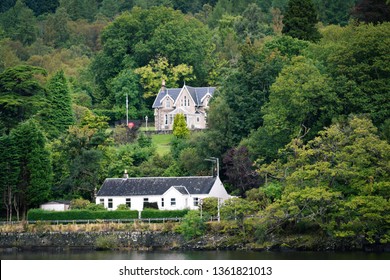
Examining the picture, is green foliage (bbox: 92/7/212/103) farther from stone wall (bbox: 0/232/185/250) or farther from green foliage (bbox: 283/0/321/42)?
stone wall (bbox: 0/232/185/250)

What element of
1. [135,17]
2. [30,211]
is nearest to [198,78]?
[135,17]

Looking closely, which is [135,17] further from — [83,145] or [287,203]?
[287,203]

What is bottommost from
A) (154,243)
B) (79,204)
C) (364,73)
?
(154,243)

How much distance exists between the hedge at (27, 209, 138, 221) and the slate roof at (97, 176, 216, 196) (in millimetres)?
3824

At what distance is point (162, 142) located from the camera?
113 m

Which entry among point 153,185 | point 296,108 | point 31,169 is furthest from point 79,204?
point 296,108

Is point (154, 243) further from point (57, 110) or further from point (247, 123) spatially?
point (57, 110)

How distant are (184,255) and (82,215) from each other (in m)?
13.4

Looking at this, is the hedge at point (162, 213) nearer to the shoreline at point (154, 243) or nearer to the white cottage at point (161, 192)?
the white cottage at point (161, 192)

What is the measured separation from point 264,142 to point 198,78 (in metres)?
39.4

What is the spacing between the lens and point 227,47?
145000mm

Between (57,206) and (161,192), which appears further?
(57,206)

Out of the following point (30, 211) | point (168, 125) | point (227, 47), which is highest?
point (227, 47)

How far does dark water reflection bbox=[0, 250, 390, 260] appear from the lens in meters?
73.0
